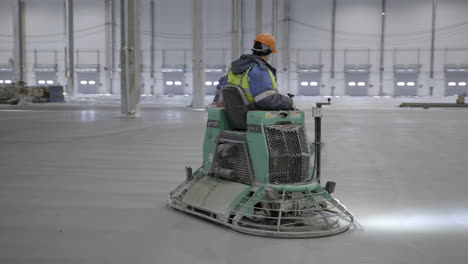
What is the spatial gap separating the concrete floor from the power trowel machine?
17cm

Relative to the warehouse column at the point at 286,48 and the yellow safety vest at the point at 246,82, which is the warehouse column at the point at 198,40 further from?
the warehouse column at the point at 286,48

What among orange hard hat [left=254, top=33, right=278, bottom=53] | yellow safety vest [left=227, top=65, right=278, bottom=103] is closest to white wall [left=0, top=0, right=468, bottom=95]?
orange hard hat [left=254, top=33, right=278, bottom=53]

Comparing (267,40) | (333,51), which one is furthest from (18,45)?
(267,40)

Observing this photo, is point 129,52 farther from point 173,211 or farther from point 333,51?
point 333,51

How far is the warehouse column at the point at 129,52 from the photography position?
1844 centimetres

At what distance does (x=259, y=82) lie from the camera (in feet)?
15.7

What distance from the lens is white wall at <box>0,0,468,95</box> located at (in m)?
44.6

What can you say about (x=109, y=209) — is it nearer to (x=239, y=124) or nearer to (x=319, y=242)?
(x=239, y=124)

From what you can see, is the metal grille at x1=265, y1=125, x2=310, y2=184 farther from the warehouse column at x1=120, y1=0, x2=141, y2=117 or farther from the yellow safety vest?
the warehouse column at x1=120, y1=0, x2=141, y2=117

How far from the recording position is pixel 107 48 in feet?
155

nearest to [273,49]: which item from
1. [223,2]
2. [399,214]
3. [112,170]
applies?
[399,214]

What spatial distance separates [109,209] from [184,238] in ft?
4.57

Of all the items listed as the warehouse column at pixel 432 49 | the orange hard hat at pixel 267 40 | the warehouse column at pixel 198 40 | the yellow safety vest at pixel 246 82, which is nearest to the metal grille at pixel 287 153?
the yellow safety vest at pixel 246 82

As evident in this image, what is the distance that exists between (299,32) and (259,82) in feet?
141
